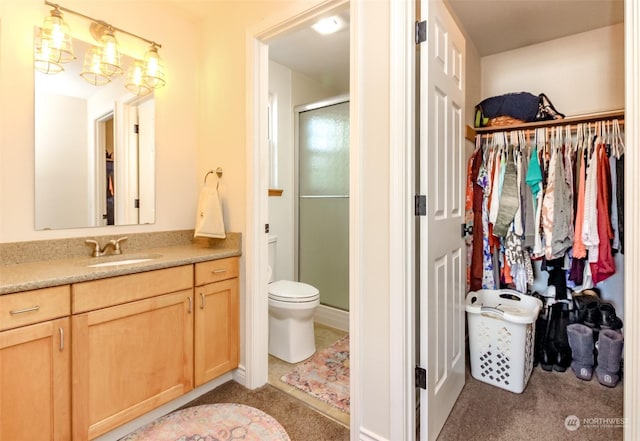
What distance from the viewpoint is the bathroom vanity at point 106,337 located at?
1.23 m

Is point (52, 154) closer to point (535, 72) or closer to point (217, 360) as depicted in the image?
point (217, 360)

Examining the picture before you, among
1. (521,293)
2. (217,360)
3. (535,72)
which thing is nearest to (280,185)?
(217,360)

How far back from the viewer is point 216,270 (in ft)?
6.31

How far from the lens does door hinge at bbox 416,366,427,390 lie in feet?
4.70

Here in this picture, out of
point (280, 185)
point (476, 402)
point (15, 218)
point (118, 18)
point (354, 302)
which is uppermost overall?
point (118, 18)

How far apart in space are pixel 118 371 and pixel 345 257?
1.90 metres

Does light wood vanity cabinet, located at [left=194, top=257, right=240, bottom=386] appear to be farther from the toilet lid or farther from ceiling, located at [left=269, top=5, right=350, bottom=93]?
ceiling, located at [left=269, top=5, right=350, bottom=93]

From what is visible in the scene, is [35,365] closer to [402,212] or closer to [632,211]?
[402,212]

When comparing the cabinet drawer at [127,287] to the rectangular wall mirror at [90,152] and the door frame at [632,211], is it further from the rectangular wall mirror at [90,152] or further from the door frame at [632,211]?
the door frame at [632,211]

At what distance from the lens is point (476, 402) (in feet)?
6.15

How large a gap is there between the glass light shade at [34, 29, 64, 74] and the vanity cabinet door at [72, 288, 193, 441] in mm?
1251

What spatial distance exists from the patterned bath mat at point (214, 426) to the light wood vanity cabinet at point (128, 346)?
0.38 ft

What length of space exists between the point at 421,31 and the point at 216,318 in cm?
181

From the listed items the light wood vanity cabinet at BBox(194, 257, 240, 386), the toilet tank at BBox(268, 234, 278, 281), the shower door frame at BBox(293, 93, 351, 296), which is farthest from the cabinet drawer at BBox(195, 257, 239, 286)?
the shower door frame at BBox(293, 93, 351, 296)
